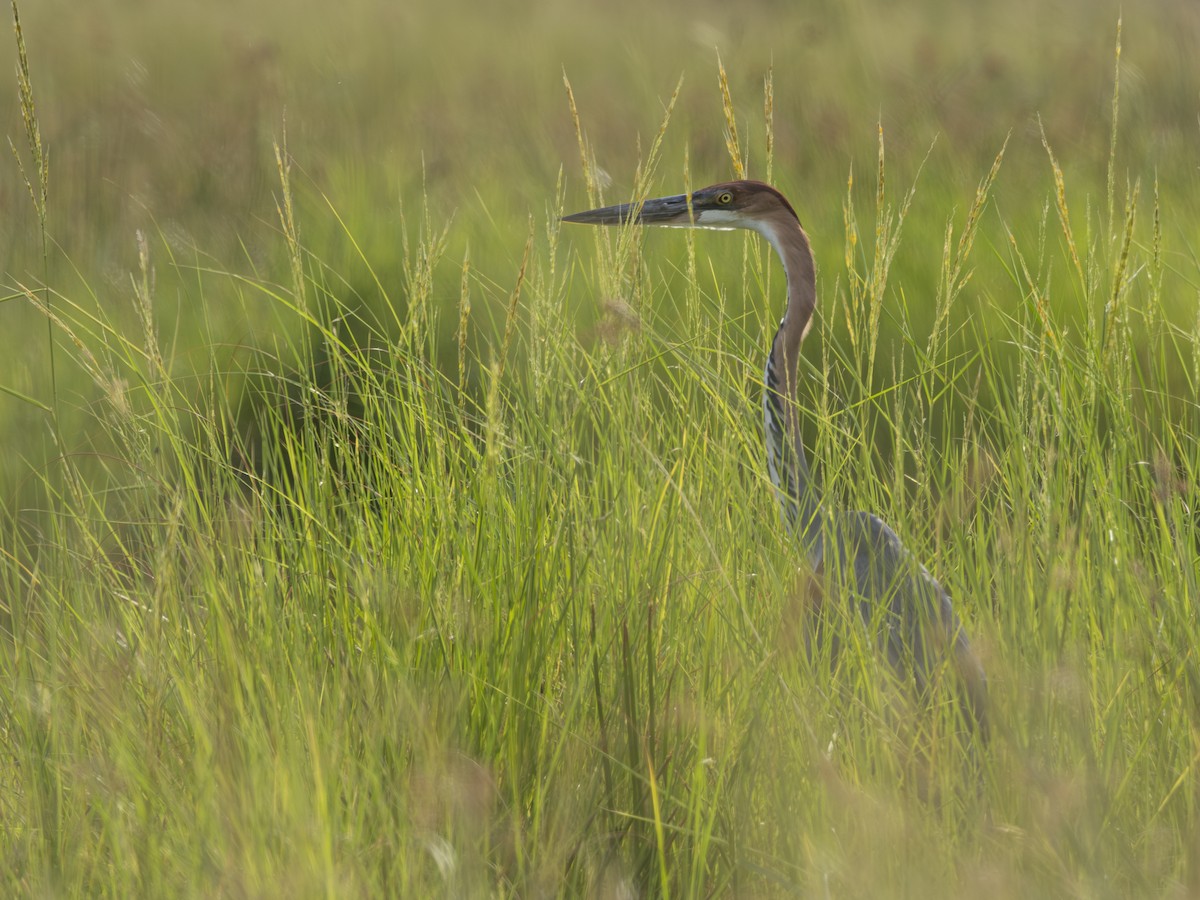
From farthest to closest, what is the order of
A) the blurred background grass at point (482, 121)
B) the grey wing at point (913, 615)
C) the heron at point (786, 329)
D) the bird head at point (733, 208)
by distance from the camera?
the blurred background grass at point (482, 121) → the bird head at point (733, 208) → the heron at point (786, 329) → the grey wing at point (913, 615)

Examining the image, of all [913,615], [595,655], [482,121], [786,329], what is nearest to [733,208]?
[786,329]

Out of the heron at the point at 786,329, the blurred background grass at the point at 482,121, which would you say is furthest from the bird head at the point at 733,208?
the blurred background grass at the point at 482,121

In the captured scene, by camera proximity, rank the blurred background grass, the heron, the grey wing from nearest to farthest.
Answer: the grey wing
the heron
the blurred background grass

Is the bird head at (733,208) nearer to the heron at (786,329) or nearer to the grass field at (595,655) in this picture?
the heron at (786,329)

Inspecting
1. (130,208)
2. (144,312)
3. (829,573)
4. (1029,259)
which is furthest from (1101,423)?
(130,208)

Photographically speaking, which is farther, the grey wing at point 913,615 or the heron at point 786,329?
the heron at point 786,329

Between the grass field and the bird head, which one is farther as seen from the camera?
the bird head

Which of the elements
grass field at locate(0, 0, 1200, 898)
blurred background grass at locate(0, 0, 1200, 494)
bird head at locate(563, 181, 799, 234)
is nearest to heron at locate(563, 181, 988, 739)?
bird head at locate(563, 181, 799, 234)

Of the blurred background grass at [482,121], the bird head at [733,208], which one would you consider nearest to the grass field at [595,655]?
the bird head at [733,208]

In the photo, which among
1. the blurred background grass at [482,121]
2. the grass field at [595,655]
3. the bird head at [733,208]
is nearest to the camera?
the grass field at [595,655]

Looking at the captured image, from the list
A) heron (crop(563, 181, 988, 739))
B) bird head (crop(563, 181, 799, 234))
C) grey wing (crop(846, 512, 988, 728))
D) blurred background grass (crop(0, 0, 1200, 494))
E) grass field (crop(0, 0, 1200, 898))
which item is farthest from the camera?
blurred background grass (crop(0, 0, 1200, 494))

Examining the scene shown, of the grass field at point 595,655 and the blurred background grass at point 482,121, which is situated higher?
the blurred background grass at point 482,121

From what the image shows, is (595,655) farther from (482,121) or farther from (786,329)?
(482,121)

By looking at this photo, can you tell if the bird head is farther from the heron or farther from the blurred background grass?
the blurred background grass
